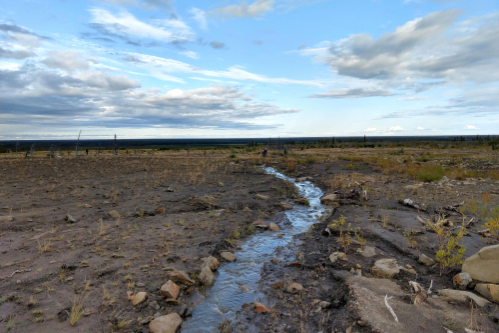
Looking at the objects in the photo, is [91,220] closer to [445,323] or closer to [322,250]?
[322,250]

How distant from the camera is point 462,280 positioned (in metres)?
5.23

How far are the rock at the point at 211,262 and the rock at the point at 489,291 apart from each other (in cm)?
500

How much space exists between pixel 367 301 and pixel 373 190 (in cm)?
1068

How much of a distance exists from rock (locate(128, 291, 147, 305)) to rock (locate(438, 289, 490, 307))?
509 centimetres

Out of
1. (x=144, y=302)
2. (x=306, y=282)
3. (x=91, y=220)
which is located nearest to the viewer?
(x=144, y=302)

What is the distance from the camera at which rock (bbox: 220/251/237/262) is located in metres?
7.34

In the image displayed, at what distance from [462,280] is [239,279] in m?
4.18

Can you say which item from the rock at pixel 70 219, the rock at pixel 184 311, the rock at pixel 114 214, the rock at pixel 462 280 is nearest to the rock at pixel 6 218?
the rock at pixel 70 219

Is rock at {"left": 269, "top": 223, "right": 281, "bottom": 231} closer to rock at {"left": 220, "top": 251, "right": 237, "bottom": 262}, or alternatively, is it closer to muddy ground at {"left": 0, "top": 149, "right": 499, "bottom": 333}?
muddy ground at {"left": 0, "top": 149, "right": 499, "bottom": 333}

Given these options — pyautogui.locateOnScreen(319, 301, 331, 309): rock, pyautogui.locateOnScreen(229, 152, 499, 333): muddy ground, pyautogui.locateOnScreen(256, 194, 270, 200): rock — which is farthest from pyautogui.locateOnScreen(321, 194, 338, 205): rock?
pyautogui.locateOnScreen(319, 301, 331, 309): rock

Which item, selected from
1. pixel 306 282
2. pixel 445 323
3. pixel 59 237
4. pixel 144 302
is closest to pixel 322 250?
pixel 306 282

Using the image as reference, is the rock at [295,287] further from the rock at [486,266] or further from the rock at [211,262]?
the rock at [486,266]

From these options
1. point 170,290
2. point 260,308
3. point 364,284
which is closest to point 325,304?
point 364,284

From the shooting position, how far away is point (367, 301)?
488cm
